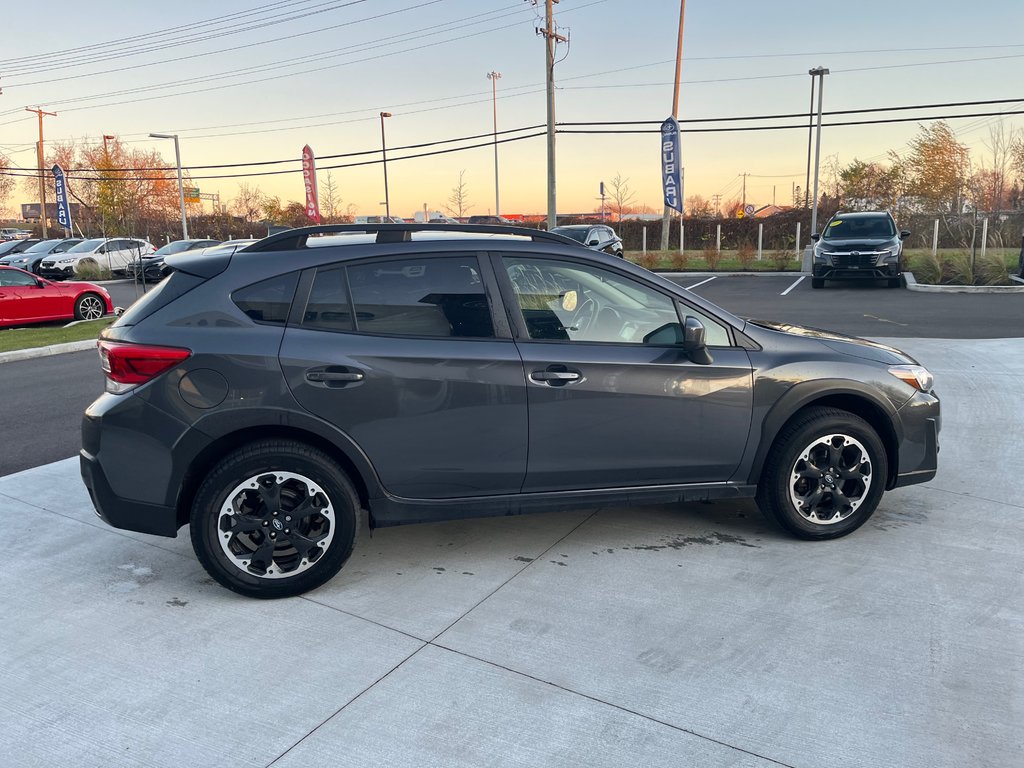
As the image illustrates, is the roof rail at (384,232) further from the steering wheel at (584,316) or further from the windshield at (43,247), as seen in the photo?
the windshield at (43,247)

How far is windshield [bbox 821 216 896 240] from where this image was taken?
65.5ft

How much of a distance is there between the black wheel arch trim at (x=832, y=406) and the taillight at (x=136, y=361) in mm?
2873

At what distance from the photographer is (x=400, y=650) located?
10.8 ft

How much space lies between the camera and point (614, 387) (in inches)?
155

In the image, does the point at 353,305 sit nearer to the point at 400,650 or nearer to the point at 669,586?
the point at 400,650

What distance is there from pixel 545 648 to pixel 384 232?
218 centimetres

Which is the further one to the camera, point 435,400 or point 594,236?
point 594,236

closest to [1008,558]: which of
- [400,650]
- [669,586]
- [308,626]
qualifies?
[669,586]

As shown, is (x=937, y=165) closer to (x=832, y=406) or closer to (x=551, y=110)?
(x=551, y=110)

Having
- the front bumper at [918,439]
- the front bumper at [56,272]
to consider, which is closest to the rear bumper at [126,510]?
the front bumper at [918,439]

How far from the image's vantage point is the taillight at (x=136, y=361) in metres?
3.57

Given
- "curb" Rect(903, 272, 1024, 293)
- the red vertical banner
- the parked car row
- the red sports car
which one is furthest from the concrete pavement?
the parked car row

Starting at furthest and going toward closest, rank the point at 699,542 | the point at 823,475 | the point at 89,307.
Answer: the point at 89,307 → the point at 699,542 → the point at 823,475

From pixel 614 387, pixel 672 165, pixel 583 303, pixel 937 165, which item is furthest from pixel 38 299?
pixel 937 165
